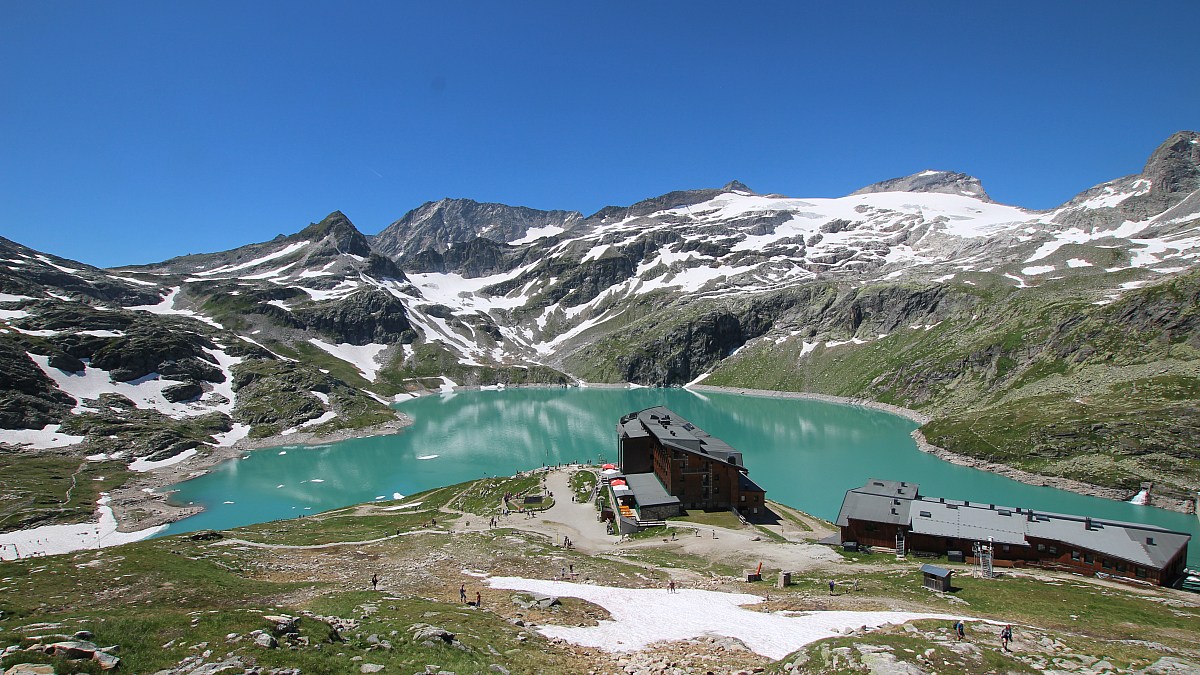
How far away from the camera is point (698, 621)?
2181 centimetres

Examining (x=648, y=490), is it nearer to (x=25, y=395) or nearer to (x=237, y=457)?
(x=237, y=457)

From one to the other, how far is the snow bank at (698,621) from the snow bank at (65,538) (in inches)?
2197

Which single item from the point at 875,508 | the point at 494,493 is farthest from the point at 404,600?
the point at 494,493

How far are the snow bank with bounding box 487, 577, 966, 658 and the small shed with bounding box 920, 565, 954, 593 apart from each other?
579cm

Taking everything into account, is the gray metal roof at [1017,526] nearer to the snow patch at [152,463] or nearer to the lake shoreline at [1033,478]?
the lake shoreline at [1033,478]

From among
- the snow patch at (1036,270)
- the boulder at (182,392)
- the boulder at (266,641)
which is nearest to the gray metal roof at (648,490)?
the boulder at (266,641)

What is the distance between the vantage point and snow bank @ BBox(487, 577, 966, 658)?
19234 millimetres

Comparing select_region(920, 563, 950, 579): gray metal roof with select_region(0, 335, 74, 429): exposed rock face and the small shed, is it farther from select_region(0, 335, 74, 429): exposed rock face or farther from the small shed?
select_region(0, 335, 74, 429): exposed rock face

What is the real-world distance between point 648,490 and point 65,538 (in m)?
61.1

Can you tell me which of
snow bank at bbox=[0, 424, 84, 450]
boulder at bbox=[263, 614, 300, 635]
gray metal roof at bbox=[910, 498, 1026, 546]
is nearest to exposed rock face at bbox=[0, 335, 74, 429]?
snow bank at bbox=[0, 424, 84, 450]

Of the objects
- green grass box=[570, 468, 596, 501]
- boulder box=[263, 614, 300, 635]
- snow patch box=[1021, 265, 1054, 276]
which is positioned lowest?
green grass box=[570, 468, 596, 501]

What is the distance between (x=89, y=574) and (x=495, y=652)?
69.5 feet

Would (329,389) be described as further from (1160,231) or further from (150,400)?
(1160,231)

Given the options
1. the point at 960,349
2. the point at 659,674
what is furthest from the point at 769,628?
the point at 960,349
